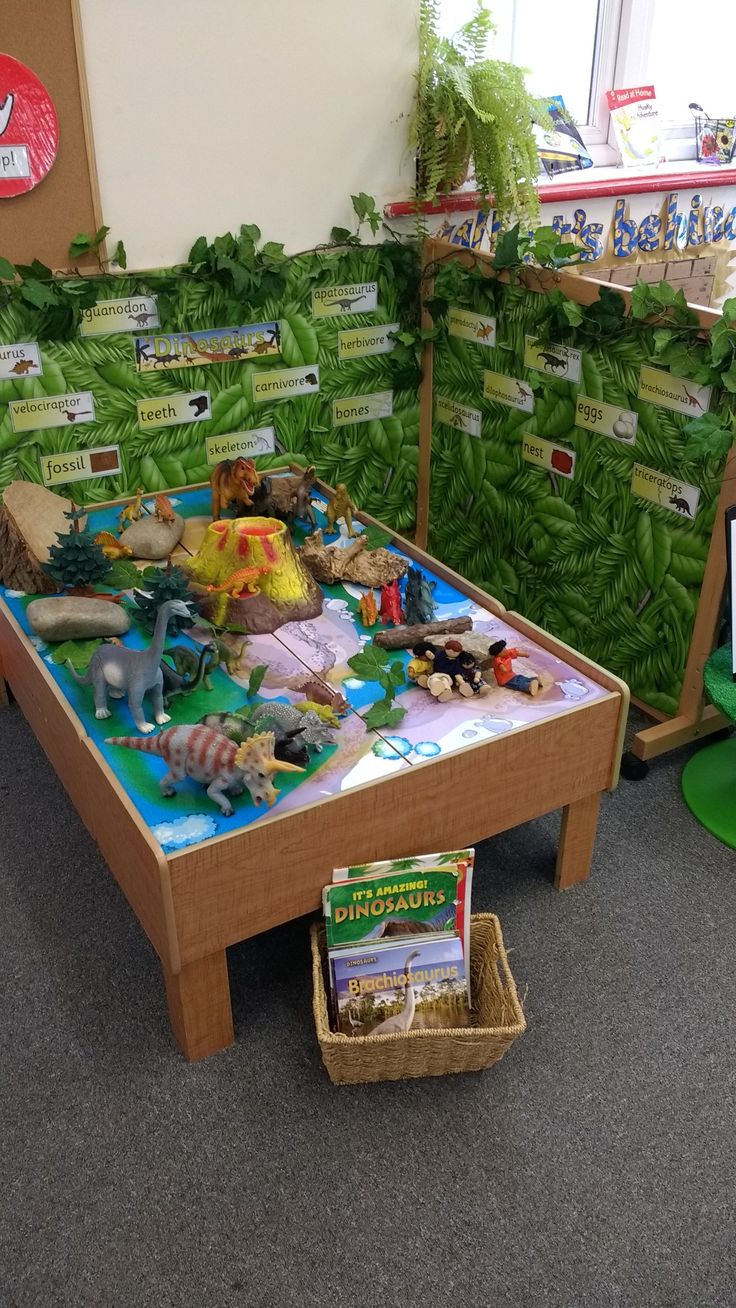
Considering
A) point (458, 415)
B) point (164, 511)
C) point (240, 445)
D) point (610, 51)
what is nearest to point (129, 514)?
point (164, 511)

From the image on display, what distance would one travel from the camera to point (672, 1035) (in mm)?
1800

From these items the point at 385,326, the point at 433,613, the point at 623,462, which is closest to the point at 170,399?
the point at 385,326

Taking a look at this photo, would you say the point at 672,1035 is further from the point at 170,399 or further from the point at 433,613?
the point at 170,399

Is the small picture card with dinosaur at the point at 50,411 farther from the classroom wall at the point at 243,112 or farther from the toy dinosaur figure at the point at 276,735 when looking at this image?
the toy dinosaur figure at the point at 276,735

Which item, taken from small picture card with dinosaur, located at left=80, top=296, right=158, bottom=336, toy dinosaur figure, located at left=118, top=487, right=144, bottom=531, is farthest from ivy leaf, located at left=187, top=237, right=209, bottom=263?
toy dinosaur figure, located at left=118, top=487, right=144, bottom=531

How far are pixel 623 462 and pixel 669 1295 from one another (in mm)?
1694

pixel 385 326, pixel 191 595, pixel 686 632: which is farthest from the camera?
pixel 385 326

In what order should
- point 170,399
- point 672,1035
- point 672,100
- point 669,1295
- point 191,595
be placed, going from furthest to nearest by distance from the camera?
point 672,100, point 170,399, point 191,595, point 672,1035, point 669,1295

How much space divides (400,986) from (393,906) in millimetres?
135

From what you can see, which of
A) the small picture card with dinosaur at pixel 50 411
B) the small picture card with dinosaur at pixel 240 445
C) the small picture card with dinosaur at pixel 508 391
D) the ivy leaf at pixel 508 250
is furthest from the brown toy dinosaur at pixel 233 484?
the ivy leaf at pixel 508 250

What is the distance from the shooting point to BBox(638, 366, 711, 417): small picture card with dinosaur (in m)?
2.21

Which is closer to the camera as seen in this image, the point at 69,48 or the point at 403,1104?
the point at 403,1104

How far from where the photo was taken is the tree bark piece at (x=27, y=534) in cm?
228

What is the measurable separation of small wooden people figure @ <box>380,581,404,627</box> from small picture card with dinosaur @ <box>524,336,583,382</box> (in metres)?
0.74
